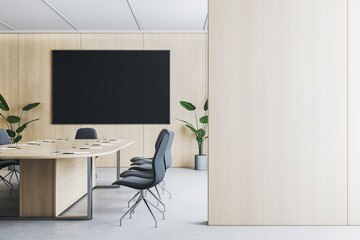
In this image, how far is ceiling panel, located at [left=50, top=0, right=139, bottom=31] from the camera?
5.76 metres

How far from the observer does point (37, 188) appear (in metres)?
3.68

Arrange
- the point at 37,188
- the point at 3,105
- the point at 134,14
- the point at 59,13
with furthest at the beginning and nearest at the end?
1. the point at 3,105
2. the point at 134,14
3. the point at 59,13
4. the point at 37,188

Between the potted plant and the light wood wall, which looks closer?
the potted plant

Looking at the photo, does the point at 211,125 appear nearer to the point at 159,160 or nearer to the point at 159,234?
the point at 159,160

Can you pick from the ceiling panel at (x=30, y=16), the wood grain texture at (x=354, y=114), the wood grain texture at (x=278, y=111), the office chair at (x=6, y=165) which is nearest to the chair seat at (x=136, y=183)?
the wood grain texture at (x=278, y=111)

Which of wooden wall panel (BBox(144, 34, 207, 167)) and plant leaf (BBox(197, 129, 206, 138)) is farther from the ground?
wooden wall panel (BBox(144, 34, 207, 167))

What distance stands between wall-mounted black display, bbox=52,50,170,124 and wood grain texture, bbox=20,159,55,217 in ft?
12.9

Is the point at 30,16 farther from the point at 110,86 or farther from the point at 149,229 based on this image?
the point at 149,229

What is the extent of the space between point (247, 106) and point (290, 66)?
0.60 metres

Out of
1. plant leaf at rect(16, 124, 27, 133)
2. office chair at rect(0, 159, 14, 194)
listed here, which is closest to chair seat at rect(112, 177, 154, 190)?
office chair at rect(0, 159, 14, 194)

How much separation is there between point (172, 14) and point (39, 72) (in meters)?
3.33

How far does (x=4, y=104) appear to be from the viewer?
7094 millimetres

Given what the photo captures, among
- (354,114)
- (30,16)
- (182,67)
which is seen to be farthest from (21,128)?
(354,114)

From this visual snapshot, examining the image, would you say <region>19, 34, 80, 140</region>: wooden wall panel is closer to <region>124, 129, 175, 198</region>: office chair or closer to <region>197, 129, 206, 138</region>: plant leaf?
<region>197, 129, 206, 138</region>: plant leaf
